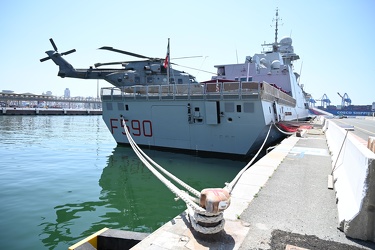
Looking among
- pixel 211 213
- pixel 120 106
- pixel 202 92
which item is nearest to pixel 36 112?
pixel 120 106

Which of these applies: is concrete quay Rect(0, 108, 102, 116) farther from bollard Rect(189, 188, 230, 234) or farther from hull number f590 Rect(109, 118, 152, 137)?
bollard Rect(189, 188, 230, 234)

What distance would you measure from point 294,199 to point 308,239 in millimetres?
1500

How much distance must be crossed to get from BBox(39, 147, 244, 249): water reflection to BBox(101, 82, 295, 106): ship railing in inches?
136

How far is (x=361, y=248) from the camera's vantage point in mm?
3037

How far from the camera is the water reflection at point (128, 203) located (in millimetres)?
5594

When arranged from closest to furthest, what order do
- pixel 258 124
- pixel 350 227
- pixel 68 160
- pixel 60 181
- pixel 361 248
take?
pixel 361 248, pixel 350 227, pixel 60 181, pixel 258 124, pixel 68 160

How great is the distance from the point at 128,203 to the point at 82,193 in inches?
73.1

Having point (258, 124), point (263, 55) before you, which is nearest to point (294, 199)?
point (258, 124)

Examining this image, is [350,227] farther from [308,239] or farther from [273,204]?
[273,204]

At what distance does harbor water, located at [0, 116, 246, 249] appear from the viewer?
5508 mm

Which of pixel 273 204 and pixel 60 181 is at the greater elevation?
pixel 273 204

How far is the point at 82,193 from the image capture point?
8.10m

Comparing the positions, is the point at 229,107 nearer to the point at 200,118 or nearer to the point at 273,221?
the point at 200,118

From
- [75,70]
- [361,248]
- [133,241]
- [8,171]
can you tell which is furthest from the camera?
[75,70]
